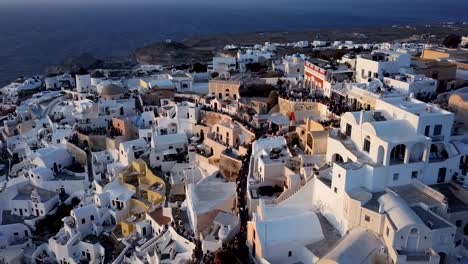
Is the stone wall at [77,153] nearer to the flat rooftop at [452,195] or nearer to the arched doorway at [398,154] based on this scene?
the arched doorway at [398,154]

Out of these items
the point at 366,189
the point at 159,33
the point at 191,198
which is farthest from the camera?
the point at 159,33

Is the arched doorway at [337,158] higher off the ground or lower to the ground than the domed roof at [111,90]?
higher

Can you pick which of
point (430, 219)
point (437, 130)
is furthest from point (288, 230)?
point (437, 130)

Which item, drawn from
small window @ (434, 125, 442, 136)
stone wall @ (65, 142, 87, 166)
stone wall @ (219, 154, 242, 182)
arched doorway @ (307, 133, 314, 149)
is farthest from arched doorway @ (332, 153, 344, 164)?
stone wall @ (65, 142, 87, 166)

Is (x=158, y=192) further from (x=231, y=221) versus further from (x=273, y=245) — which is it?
(x=273, y=245)

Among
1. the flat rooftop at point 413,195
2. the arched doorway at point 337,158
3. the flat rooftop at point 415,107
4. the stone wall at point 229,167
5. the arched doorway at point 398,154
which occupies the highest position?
the flat rooftop at point 415,107

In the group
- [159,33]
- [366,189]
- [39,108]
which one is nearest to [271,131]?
[366,189]

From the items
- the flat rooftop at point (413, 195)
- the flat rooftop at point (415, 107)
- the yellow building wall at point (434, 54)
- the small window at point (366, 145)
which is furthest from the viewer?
the yellow building wall at point (434, 54)

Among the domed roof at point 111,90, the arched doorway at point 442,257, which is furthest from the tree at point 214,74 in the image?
the arched doorway at point 442,257
